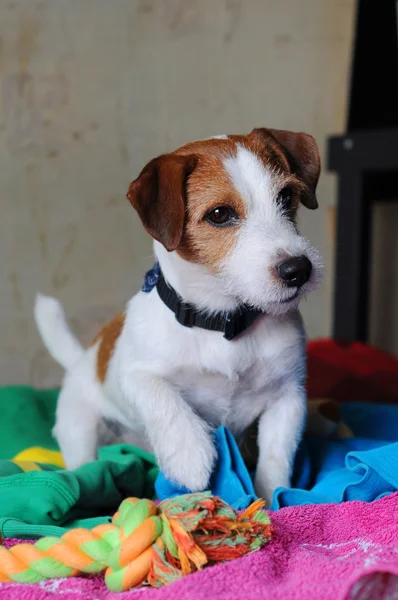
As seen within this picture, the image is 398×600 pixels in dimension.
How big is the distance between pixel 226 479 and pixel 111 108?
231 centimetres

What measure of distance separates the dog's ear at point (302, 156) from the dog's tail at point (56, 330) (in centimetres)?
75

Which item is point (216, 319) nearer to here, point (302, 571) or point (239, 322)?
point (239, 322)

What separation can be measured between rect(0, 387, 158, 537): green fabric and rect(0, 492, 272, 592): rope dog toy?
0.57 ft

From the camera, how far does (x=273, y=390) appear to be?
1581 mm

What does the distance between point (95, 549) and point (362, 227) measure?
2.05 meters

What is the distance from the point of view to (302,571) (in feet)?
3.38

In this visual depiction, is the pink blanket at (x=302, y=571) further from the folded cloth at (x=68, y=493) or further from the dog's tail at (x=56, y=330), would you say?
the dog's tail at (x=56, y=330)

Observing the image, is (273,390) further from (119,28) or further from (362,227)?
(119,28)

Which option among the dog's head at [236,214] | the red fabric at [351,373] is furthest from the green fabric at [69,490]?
the red fabric at [351,373]

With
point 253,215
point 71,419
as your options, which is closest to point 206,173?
point 253,215

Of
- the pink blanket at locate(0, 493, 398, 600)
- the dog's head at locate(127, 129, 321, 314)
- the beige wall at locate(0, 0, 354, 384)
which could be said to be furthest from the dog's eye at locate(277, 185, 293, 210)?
the beige wall at locate(0, 0, 354, 384)

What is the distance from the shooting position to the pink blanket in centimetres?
92

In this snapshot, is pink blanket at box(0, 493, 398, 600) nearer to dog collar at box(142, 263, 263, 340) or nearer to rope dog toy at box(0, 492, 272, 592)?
rope dog toy at box(0, 492, 272, 592)

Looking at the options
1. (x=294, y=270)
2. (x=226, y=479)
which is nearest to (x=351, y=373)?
(x=226, y=479)
